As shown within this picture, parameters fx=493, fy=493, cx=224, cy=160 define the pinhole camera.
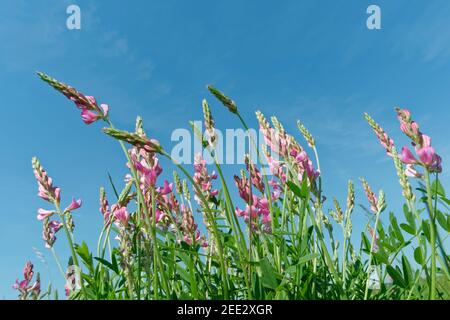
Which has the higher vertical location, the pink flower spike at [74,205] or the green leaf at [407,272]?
the pink flower spike at [74,205]

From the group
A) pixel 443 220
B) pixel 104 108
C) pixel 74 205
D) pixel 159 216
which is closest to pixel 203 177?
pixel 159 216

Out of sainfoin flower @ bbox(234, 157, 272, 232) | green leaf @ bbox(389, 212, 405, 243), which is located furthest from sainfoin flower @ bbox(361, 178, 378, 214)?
sainfoin flower @ bbox(234, 157, 272, 232)

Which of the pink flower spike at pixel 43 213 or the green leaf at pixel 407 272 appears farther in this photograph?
the pink flower spike at pixel 43 213

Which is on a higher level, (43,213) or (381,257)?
(43,213)

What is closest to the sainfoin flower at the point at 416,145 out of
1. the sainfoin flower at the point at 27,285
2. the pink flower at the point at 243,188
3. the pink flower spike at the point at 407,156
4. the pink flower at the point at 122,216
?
the pink flower spike at the point at 407,156

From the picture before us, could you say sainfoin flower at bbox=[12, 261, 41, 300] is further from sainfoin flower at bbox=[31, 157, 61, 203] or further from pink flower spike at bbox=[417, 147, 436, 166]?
pink flower spike at bbox=[417, 147, 436, 166]

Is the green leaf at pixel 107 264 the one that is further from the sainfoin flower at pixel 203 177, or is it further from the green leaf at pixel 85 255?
the sainfoin flower at pixel 203 177

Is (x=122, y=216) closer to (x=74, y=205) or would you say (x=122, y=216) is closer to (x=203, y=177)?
(x=74, y=205)

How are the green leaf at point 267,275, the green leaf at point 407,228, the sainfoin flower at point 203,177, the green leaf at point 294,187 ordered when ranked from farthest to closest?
the sainfoin flower at point 203,177 < the green leaf at point 407,228 < the green leaf at point 294,187 < the green leaf at point 267,275
